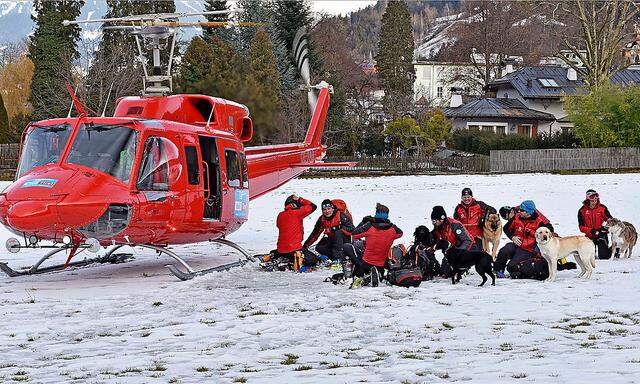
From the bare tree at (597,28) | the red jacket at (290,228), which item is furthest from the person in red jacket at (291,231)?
the bare tree at (597,28)

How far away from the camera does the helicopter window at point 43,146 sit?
39.7ft

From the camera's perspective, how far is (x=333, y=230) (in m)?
14.4

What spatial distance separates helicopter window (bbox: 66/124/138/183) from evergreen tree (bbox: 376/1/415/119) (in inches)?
2920

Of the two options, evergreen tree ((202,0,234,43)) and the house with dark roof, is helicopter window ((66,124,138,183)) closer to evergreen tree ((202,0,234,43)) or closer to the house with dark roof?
evergreen tree ((202,0,234,43))

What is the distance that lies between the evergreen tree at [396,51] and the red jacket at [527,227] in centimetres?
7285

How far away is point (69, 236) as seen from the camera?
38.2 ft

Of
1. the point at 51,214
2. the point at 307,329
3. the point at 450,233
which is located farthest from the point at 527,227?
the point at 51,214

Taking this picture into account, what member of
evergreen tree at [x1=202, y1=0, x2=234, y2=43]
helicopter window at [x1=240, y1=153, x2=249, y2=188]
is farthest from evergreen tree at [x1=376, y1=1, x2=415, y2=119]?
helicopter window at [x1=240, y1=153, x2=249, y2=188]

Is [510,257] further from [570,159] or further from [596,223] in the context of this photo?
[570,159]

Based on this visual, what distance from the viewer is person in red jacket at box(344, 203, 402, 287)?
11.9m

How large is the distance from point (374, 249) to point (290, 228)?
2277 millimetres

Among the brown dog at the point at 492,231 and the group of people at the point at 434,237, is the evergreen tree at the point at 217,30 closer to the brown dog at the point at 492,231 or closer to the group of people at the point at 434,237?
the group of people at the point at 434,237

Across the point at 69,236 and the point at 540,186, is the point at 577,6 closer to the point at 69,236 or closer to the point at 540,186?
the point at 540,186

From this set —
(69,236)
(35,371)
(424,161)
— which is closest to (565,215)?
(69,236)
